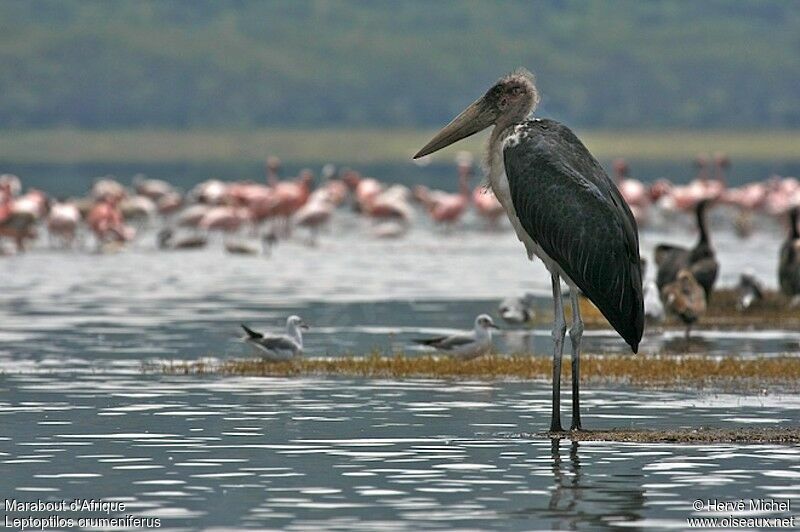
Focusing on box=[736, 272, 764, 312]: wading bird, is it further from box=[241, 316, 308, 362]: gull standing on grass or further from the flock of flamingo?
the flock of flamingo

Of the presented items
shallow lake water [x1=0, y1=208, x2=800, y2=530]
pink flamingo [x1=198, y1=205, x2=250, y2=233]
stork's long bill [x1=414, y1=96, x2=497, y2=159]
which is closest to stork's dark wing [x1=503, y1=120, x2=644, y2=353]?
stork's long bill [x1=414, y1=96, x2=497, y2=159]

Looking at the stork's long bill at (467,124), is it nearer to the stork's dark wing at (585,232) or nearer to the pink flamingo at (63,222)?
the stork's dark wing at (585,232)

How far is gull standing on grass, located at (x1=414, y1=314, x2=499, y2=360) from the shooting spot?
23375 mm

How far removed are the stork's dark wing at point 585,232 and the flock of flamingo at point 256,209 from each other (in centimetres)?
3206

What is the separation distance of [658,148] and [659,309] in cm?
14892

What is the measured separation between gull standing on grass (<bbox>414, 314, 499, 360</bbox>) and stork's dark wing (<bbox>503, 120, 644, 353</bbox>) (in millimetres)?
6328

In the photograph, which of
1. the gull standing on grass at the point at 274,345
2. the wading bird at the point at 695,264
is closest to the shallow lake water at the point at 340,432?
the gull standing on grass at the point at 274,345

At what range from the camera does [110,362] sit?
2384 centimetres

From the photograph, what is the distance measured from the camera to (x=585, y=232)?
16.9m

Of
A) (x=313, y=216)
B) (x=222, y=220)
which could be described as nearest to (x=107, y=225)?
(x=222, y=220)

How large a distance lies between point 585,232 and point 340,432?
8.35 ft

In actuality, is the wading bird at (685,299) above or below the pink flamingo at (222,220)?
below

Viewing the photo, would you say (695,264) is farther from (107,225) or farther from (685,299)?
(107,225)

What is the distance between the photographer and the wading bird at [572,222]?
16.9 metres
